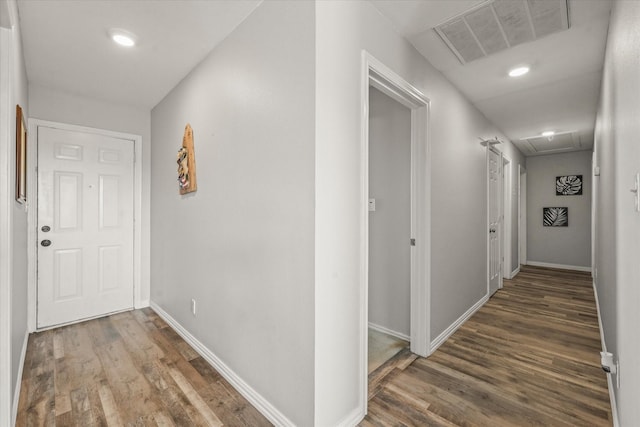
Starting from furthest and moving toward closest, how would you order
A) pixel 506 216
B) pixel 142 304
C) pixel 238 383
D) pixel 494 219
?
1. pixel 506 216
2. pixel 494 219
3. pixel 142 304
4. pixel 238 383

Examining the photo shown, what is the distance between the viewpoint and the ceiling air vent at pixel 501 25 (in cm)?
180

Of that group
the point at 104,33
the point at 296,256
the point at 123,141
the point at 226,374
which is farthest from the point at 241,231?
the point at 123,141

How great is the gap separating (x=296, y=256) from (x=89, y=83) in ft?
9.31

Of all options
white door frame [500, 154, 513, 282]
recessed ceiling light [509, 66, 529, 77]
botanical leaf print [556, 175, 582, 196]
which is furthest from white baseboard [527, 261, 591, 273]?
recessed ceiling light [509, 66, 529, 77]

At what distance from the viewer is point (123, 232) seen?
3.36m

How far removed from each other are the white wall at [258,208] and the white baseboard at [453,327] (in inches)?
55.4

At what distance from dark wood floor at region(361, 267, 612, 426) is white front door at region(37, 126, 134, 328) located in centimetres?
299

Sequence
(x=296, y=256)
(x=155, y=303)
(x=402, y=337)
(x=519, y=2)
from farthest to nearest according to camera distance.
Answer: (x=155, y=303)
(x=402, y=337)
(x=519, y=2)
(x=296, y=256)

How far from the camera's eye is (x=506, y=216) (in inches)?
195

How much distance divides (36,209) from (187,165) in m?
1.63

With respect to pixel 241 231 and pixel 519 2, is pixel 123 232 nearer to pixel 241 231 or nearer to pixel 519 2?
pixel 241 231

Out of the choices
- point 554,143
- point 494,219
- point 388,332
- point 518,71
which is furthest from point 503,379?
point 554,143

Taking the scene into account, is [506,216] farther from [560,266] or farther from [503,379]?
[503,379]

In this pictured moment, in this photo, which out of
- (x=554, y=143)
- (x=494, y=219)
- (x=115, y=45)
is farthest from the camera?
(x=554, y=143)
